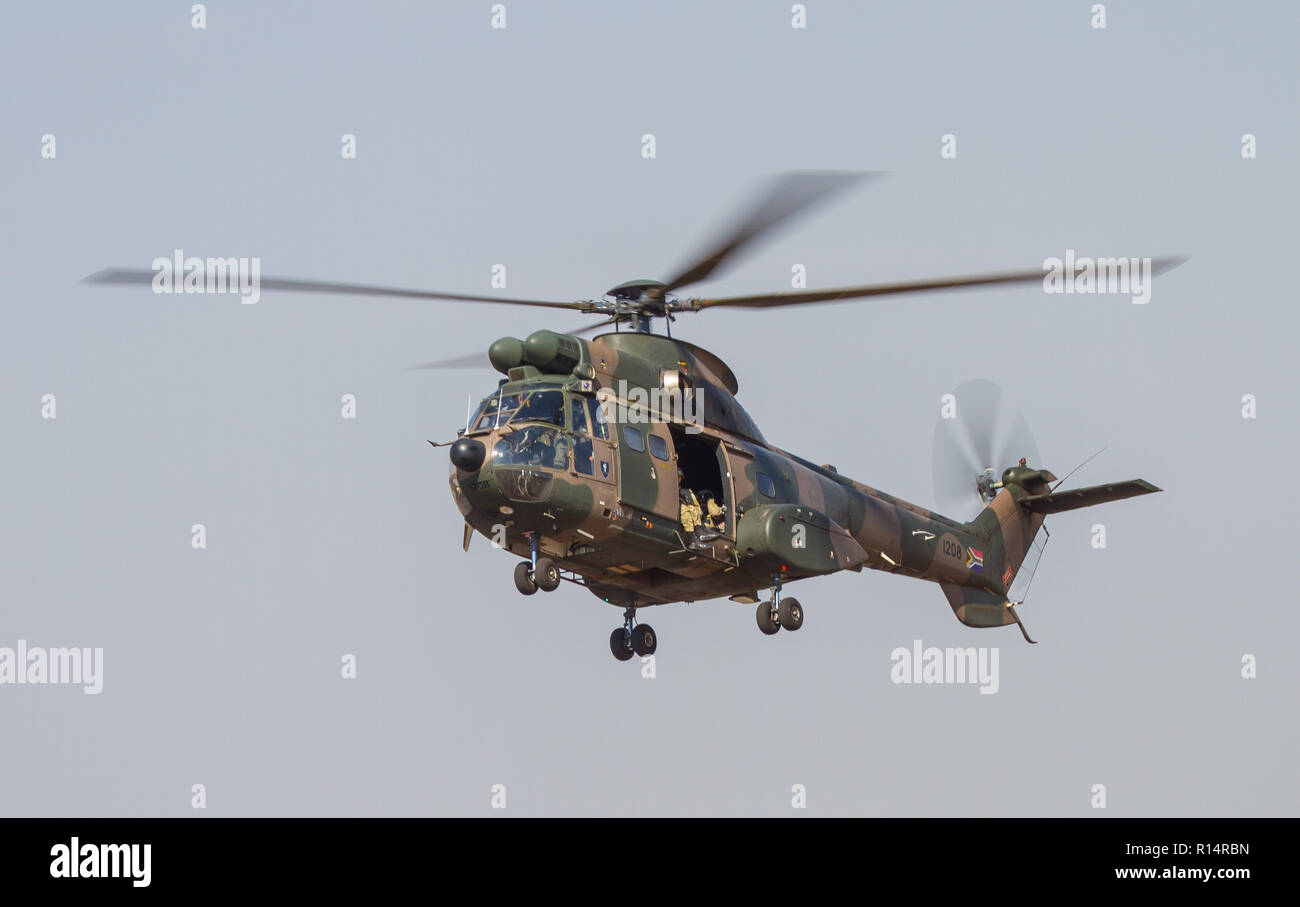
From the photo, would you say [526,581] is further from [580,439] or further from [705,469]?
[705,469]

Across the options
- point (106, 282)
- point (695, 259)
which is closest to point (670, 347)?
point (695, 259)

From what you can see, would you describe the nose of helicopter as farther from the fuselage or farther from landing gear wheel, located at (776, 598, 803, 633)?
landing gear wheel, located at (776, 598, 803, 633)

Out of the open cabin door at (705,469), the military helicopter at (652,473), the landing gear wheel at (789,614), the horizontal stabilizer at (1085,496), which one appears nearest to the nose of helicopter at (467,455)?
the military helicopter at (652,473)

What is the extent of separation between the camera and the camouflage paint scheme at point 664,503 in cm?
2634

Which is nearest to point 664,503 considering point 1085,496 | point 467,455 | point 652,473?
point 652,473

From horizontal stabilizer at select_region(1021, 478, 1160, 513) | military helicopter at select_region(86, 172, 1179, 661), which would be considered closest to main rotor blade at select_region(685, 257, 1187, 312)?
military helicopter at select_region(86, 172, 1179, 661)

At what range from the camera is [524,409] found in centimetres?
2661

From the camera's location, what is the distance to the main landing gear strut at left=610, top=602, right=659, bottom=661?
29.8 meters

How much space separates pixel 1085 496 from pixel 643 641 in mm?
9596

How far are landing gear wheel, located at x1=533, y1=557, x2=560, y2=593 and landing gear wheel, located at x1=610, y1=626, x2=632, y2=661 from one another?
317 cm

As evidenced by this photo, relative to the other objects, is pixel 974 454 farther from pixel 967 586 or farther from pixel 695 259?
pixel 695 259
